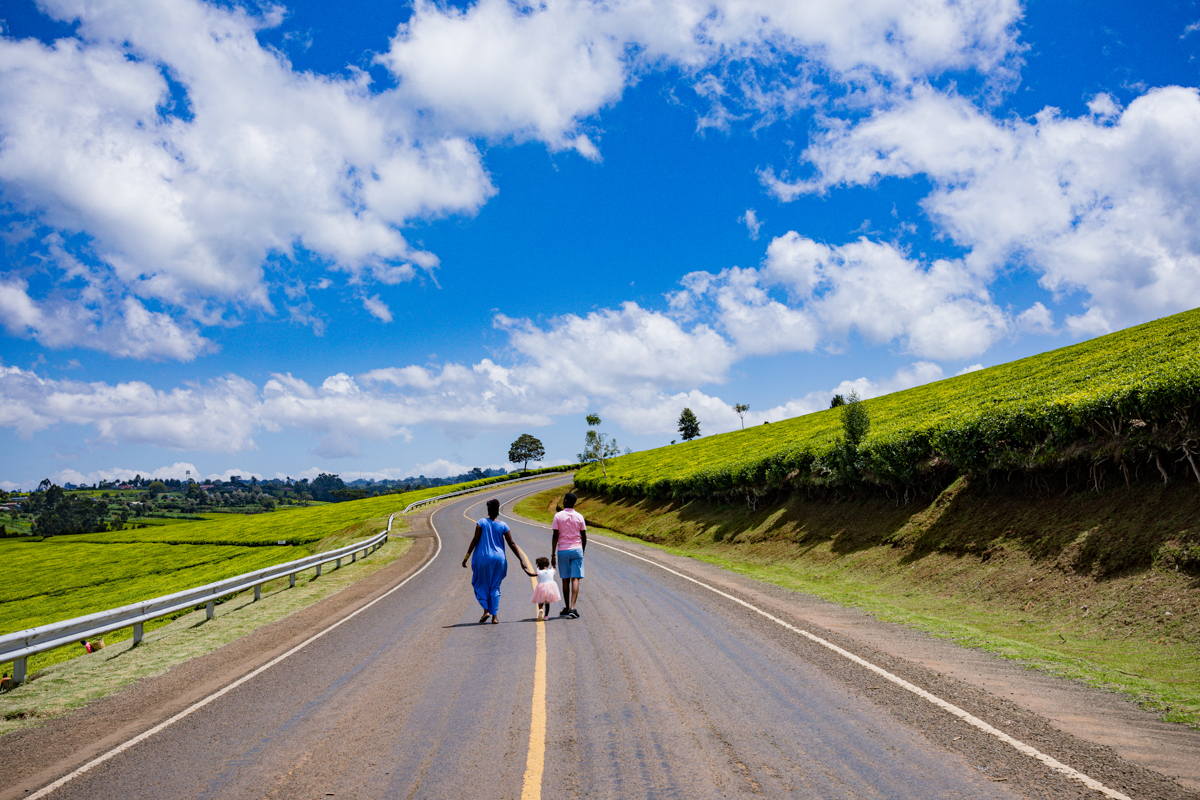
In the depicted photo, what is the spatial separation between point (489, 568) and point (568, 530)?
160 centimetres

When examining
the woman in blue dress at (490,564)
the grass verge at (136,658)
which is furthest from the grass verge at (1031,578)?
the grass verge at (136,658)

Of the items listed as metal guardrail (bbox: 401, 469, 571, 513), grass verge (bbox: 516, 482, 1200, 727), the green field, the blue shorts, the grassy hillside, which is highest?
the grassy hillside

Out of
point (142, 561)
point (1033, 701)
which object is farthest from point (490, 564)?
point (142, 561)

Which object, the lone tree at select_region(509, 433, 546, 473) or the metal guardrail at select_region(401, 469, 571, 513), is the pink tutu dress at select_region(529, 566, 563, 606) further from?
the lone tree at select_region(509, 433, 546, 473)

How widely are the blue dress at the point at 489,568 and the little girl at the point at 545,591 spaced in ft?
2.46

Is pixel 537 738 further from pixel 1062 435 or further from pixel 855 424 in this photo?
pixel 855 424

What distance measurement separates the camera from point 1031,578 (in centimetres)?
1223

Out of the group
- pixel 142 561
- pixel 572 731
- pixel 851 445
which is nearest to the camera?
pixel 572 731

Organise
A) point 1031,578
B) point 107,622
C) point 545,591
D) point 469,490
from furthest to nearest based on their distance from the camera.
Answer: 1. point 469,490
2. point 1031,578
3. point 545,591
4. point 107,622

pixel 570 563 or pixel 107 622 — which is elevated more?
pixel 570 563

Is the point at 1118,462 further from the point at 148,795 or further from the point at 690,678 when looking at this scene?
the point at 148,795

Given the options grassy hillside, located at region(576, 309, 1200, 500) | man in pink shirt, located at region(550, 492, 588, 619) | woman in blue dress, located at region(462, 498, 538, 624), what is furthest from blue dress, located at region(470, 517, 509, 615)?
grassy hillside, located at region(576, 309, 1200, 500)

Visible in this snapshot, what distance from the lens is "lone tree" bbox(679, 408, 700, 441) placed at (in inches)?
4461

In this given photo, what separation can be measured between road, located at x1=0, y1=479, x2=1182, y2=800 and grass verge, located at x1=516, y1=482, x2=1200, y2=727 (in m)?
2.96
